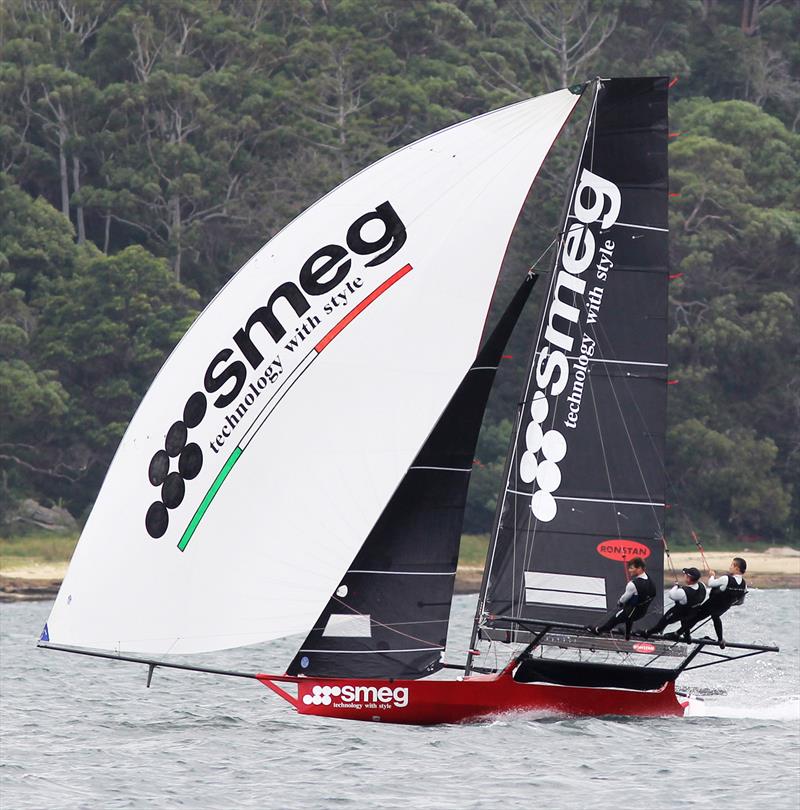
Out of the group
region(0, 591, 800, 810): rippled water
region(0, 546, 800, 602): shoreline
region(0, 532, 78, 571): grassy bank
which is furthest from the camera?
region(0, 532, 78, 571): grassy bank

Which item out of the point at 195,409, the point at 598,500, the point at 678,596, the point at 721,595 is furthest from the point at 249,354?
the point at 721,595

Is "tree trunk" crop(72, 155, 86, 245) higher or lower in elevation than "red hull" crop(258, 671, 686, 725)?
higher

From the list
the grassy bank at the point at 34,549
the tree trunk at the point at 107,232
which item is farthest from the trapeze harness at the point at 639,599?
the tree trunk at the point at 107,232

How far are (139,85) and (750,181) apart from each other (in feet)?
52.7

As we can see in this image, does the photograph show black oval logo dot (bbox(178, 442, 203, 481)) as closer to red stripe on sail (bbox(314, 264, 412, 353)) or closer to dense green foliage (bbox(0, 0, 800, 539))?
red stripe on sail (bbox(314, 264, 412, 353))

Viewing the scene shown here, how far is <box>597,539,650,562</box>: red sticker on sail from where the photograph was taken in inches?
586

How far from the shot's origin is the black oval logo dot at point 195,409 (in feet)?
44.8

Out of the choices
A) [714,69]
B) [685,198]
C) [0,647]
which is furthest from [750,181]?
[0,647]

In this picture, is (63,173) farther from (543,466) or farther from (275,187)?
(543,466)

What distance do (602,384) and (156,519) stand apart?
12.7 feet

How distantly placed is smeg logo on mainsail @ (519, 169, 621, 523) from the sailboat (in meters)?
0.02

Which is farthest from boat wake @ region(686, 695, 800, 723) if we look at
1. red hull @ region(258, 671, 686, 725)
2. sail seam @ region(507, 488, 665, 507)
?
sail seam @ region(507, 488, 665, 507)

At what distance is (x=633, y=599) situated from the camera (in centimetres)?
1444

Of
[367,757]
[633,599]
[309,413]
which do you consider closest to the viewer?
[367,757]
